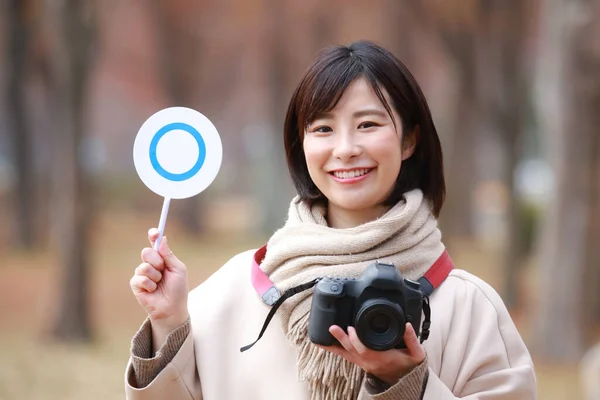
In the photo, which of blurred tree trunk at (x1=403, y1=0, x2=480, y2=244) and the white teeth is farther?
blurred tree trunk at (x1=403, y1=0, x2=480, y2=244)

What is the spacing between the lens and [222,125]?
23156 millimetres

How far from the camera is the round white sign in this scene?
1857 mm

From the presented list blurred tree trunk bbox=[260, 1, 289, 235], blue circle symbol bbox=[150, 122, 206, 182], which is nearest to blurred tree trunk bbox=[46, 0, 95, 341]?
blue circle symbol bbox=[150, 122, 206, 182]

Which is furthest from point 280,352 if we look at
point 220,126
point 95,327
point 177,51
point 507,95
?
point 220,126

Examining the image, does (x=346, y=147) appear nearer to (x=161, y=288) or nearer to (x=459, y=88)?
(x=161, y=288)

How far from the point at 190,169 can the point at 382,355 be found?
58 cm

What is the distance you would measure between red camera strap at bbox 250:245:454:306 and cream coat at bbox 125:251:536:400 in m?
0.02

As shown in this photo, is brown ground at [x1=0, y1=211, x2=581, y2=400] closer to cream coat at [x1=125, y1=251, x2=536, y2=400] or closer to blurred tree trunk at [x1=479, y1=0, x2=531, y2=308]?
blurred tree trunk at [x1=479, y1=0, x2=531, y2=308]

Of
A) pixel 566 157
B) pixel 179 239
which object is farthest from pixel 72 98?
pixel 179 239

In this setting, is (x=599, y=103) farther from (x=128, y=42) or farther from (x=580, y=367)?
(x=128, y=42)

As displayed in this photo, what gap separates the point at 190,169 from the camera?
1869 mm

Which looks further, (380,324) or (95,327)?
(95,327)

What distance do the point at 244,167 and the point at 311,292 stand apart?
75.7ft

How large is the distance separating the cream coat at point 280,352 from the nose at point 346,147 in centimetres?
33
